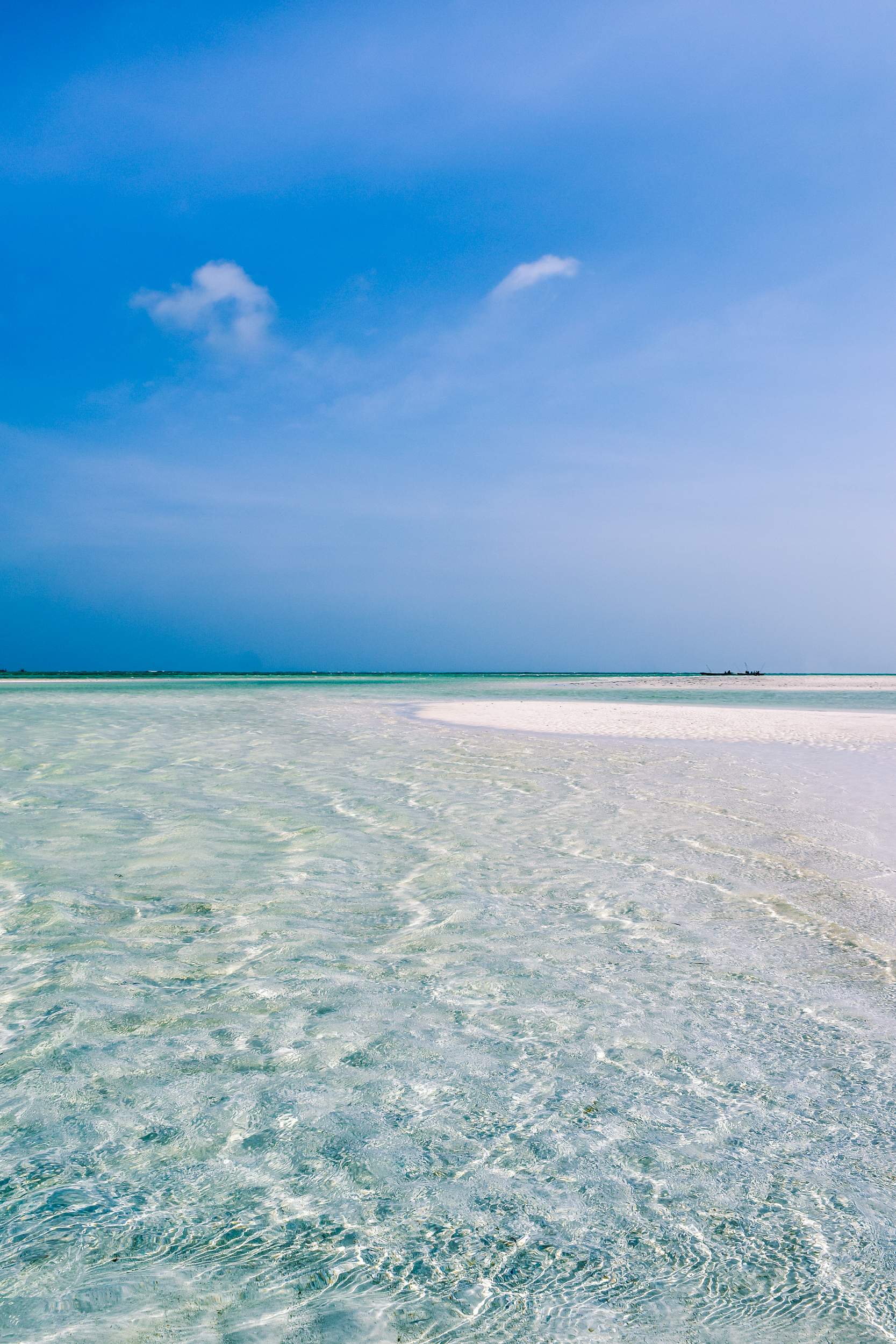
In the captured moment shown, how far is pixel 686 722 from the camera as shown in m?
19.7

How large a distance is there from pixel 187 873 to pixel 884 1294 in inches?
190

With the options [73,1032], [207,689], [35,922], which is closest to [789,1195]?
[73,1032]

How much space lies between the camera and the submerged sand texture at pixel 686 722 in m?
15.8

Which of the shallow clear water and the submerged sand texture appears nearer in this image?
the shallow clear water

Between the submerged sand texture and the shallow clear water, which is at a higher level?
the submerged sand texture

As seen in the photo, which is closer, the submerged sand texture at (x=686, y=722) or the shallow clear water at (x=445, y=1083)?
the shallow clear water at (x=445, y=1083)

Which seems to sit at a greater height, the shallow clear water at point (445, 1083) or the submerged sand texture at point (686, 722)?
the submerged sand texture at point (686, 722)

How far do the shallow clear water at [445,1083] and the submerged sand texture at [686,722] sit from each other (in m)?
8.98

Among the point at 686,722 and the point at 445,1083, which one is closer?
the point at 445,1083

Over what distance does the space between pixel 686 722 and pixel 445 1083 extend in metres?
17.8

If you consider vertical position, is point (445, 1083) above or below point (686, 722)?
below

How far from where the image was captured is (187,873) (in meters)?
5.75

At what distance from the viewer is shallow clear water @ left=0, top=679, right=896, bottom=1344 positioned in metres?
2.00

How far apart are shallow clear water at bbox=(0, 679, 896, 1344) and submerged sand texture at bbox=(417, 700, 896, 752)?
898 cm
